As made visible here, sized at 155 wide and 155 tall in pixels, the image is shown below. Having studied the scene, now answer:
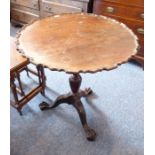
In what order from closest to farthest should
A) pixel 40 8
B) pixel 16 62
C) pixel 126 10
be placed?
pixel 16 62 → pixel 126 10 → pixel 40 8

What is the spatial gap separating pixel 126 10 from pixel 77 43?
43.9 inches

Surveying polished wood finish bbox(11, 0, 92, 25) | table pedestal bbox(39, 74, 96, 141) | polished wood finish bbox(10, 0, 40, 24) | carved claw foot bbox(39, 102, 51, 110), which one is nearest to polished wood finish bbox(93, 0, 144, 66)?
polished wood finish bbox(11, 0, 92, 25)

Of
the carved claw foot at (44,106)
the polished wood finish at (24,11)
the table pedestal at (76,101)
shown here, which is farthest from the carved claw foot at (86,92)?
the polished wood finish at (24,11)

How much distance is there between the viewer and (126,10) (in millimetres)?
2203

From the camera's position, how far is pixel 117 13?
2270 mm

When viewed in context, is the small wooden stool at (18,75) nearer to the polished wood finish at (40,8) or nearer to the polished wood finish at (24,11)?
the polished wood finish at (40,8)

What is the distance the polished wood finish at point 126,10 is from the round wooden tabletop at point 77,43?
643 millimetres

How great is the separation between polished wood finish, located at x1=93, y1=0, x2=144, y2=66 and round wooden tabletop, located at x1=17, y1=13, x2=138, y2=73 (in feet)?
2.11

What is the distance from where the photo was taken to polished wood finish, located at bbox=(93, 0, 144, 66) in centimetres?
214

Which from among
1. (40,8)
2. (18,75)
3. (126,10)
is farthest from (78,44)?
(40,8)

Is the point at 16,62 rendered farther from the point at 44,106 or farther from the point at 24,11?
the point at 24,11
